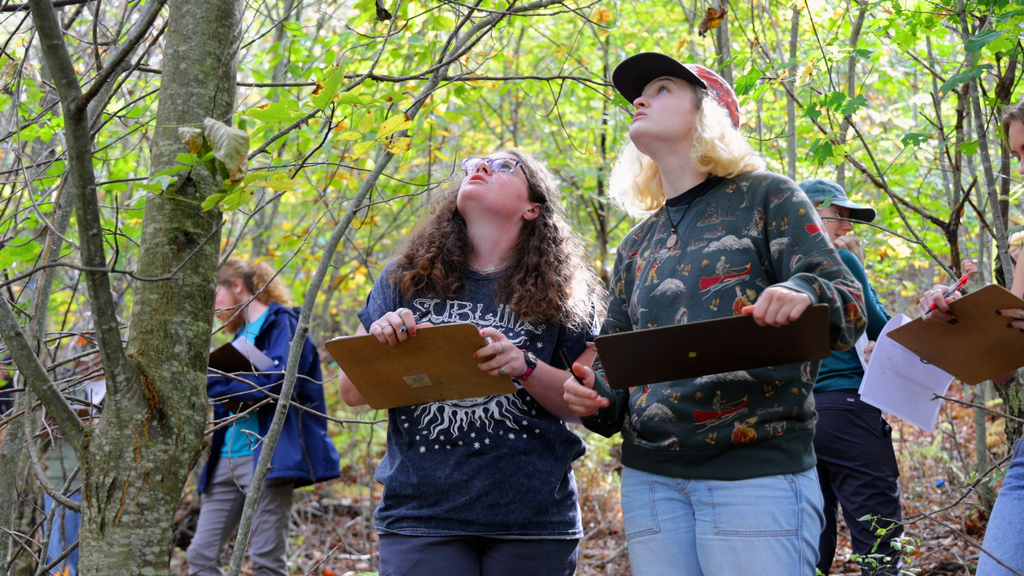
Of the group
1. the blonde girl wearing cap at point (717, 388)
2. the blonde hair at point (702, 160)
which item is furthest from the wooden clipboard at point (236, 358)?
the blonde girl wearing cap at point (717, 388)

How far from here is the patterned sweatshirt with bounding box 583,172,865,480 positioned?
1.79 metres

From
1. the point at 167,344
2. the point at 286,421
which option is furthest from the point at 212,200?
the point at 286,421

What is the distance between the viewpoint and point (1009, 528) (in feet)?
6.49

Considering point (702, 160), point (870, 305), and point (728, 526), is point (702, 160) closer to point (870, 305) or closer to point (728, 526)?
point (728, 526)

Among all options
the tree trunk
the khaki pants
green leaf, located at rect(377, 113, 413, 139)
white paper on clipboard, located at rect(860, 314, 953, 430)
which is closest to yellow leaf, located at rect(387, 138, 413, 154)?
green leaf, located at rect(377, 113, 413, 139)

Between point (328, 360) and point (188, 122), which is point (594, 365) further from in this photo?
point (328, 360)

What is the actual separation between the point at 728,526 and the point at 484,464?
27.5 inches

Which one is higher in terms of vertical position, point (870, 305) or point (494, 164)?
point (494, 164)

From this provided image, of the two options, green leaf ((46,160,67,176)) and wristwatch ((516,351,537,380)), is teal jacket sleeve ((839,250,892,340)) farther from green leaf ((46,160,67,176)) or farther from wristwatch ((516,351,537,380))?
green leaf ((46,160,67,176))

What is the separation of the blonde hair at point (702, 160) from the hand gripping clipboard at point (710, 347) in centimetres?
58

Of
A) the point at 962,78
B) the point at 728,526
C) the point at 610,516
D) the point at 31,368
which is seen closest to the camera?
the point at 31,368

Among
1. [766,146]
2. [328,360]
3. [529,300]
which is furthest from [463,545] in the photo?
[328,360]

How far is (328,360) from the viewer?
10219 mm

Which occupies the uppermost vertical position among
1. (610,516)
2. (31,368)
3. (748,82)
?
(748,82)
